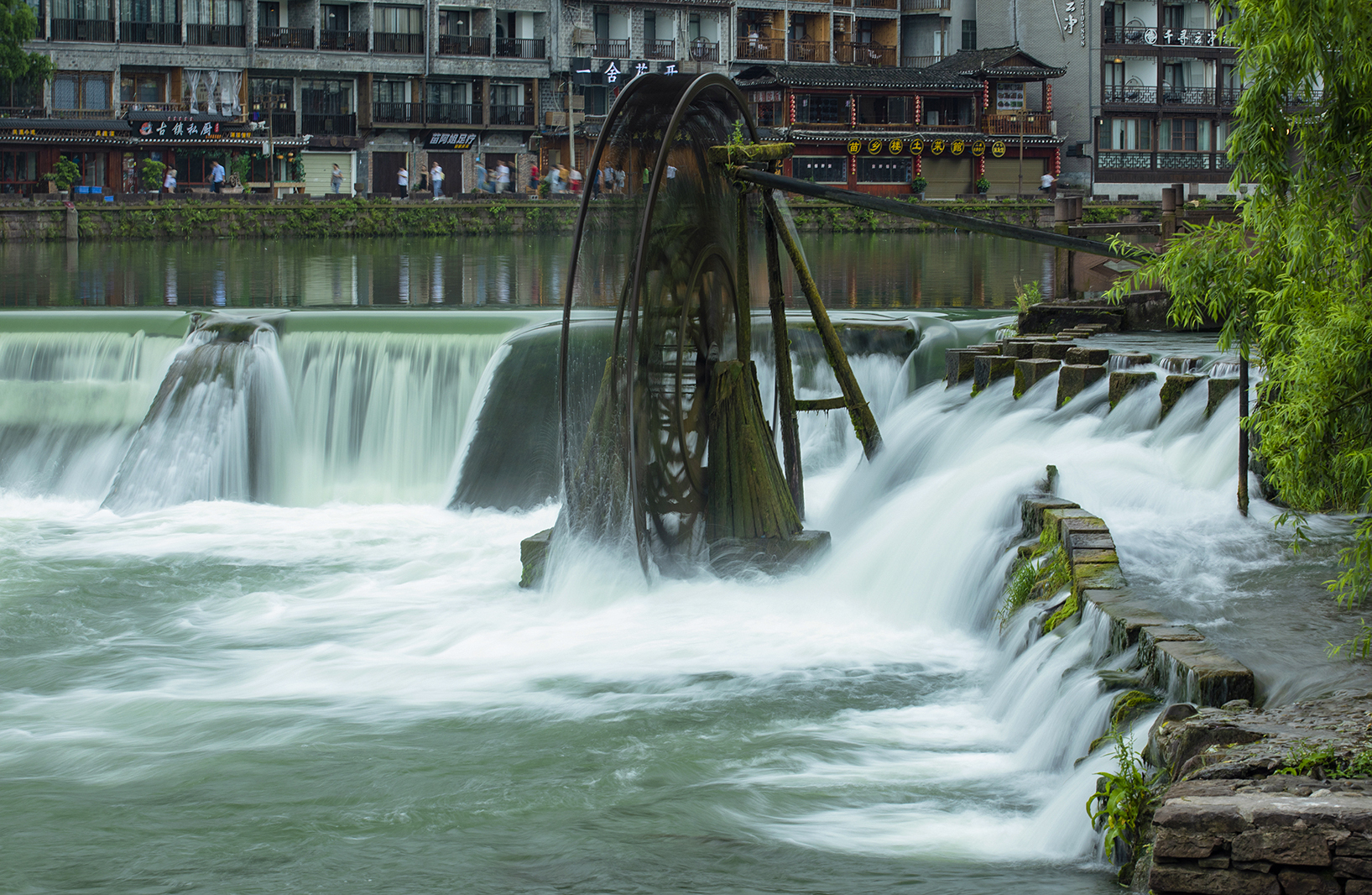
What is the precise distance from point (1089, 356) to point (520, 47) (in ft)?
207

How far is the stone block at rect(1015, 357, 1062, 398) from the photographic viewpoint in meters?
15.0

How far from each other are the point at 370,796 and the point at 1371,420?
5701 millimetres

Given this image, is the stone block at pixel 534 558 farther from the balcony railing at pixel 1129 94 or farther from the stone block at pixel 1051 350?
the balcony railing at pixel 1129 94

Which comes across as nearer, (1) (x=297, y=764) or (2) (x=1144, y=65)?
(1) (x=297, y=764)

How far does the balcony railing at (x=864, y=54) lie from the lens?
81.6 meters

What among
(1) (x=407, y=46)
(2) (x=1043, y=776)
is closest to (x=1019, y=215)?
(1) (x=407, y=46)

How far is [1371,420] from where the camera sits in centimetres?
753

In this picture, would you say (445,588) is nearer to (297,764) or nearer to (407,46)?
(297,764)

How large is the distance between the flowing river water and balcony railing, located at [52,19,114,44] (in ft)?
172

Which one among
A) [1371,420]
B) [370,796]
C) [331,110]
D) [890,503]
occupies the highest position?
[331,110]

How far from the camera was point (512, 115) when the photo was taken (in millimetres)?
73812

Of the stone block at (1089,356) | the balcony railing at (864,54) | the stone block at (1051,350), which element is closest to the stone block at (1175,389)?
the stone block at (1089,356)

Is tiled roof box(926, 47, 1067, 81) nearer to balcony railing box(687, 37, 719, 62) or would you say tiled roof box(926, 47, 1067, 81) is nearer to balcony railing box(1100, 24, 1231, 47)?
balcony railing box(1100, 24, 1231, 47)

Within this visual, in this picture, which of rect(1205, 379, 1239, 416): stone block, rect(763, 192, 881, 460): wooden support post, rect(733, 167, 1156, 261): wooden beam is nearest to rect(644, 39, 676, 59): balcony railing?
rect(763, 192, 881, 460): wooden support post
